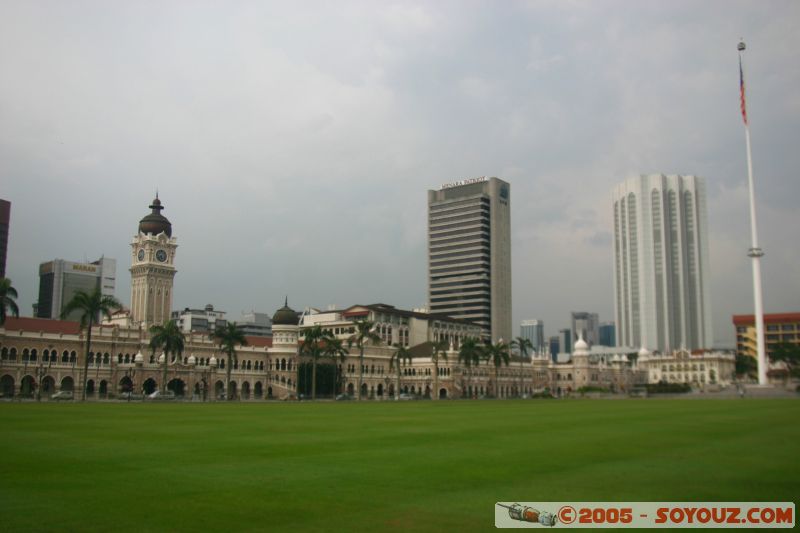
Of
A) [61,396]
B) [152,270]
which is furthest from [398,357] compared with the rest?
[61,396]

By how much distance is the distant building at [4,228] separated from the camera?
390 ft

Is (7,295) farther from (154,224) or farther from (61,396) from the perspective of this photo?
(154,224)

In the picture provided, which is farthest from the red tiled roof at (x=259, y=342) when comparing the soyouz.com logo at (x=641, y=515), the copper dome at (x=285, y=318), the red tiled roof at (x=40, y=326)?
the soyouz.com logo at (x=641, y=515)

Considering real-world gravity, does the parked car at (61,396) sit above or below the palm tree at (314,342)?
below

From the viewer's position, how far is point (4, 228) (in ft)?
400

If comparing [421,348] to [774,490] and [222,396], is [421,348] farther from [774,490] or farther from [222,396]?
[774,490]

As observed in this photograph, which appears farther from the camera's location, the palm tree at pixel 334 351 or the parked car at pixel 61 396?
the palm tree at pixel 334 351

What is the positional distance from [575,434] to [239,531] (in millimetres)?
21989

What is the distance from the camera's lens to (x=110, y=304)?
82.9m

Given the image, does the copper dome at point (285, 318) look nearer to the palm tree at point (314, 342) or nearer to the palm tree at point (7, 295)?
the palm tree at point (314, 342)

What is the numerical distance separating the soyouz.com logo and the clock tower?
111863 mm

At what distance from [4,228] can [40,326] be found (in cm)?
3039

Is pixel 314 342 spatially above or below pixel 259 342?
below

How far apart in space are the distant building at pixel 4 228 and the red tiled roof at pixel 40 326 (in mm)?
25594
